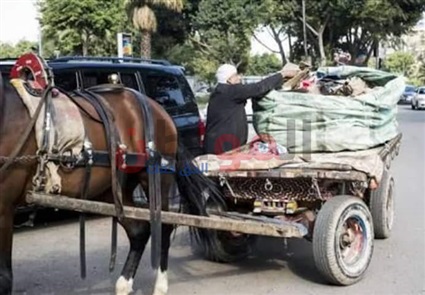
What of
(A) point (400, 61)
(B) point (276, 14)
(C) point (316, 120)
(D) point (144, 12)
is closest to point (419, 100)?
(B) point (276, 14)

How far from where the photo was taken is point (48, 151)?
14.0 ft

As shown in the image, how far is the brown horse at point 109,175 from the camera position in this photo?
4.16 metres

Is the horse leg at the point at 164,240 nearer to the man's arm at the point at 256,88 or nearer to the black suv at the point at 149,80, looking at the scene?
the man's arm at the point at 256,88

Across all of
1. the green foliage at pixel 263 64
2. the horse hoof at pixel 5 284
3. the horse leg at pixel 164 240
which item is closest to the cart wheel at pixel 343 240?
the horse leg at pixel 164 240

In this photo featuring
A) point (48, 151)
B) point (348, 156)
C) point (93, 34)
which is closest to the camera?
point (48, 151)

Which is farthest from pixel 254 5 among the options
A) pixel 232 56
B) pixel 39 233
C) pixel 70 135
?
pixel 70 135

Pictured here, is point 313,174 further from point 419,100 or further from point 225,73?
point 419,100

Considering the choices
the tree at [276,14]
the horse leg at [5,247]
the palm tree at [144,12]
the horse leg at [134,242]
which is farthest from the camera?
the tree at [276,14]

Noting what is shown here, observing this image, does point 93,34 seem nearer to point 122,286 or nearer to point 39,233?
point 39,233

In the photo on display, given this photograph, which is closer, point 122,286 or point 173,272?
point 122,286

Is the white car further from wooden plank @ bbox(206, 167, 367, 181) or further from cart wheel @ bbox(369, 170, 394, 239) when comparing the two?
wooden plank @ bbox(206, 167, 367, 181)

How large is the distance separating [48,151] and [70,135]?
9.0 inches

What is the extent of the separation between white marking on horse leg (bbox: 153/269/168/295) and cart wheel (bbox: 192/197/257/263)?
667mm

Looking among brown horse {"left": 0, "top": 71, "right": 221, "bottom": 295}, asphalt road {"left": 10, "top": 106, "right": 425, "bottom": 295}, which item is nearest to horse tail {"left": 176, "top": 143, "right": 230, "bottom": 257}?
brown horse {"left": 0, "top": 71, "right": 221, "bottom": 295}
